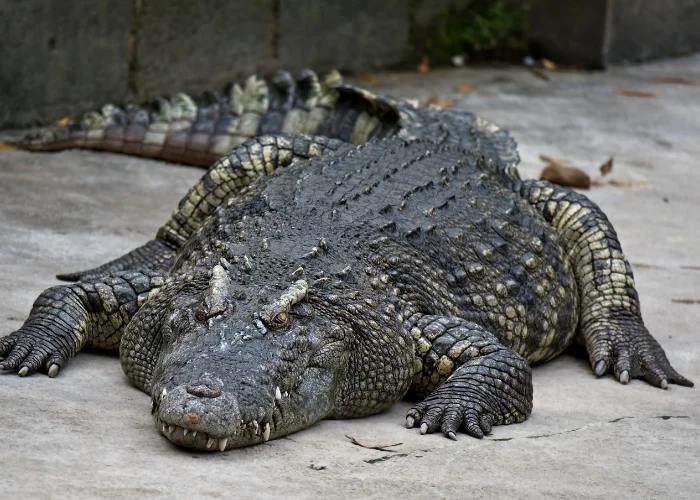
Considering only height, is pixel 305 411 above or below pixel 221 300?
below

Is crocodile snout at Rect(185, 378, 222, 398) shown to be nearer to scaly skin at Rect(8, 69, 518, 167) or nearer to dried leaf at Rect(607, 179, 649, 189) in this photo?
scaly skin at Rect(8, 69, 518, 167)

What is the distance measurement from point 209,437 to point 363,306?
3.20ft

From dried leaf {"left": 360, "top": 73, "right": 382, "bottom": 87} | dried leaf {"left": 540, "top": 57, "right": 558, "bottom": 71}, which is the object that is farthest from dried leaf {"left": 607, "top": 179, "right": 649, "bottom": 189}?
dried leaf {"left": 540, "top": 57, "right": 558, "bottom": 71}

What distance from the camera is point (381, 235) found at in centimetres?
446

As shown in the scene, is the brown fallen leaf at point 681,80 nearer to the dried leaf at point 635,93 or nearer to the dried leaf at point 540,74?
the dried leaf at point 635,93

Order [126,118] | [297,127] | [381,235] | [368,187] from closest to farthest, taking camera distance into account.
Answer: [381,235] → [368,187] → [297,127] → [126,118]

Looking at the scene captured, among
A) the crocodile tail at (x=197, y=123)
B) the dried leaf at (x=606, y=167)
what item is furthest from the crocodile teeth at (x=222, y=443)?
the dried leaf at (x=606, y=167)

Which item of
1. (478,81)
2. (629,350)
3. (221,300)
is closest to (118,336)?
(221,300)

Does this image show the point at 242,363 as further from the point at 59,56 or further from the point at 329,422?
the point at 59,56

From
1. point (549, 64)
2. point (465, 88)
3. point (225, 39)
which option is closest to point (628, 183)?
point (465, 88)

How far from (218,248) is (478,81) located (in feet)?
22.6

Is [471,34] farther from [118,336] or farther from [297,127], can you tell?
[118,336]

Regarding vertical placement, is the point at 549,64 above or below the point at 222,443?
above

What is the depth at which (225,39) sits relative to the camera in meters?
9.33
